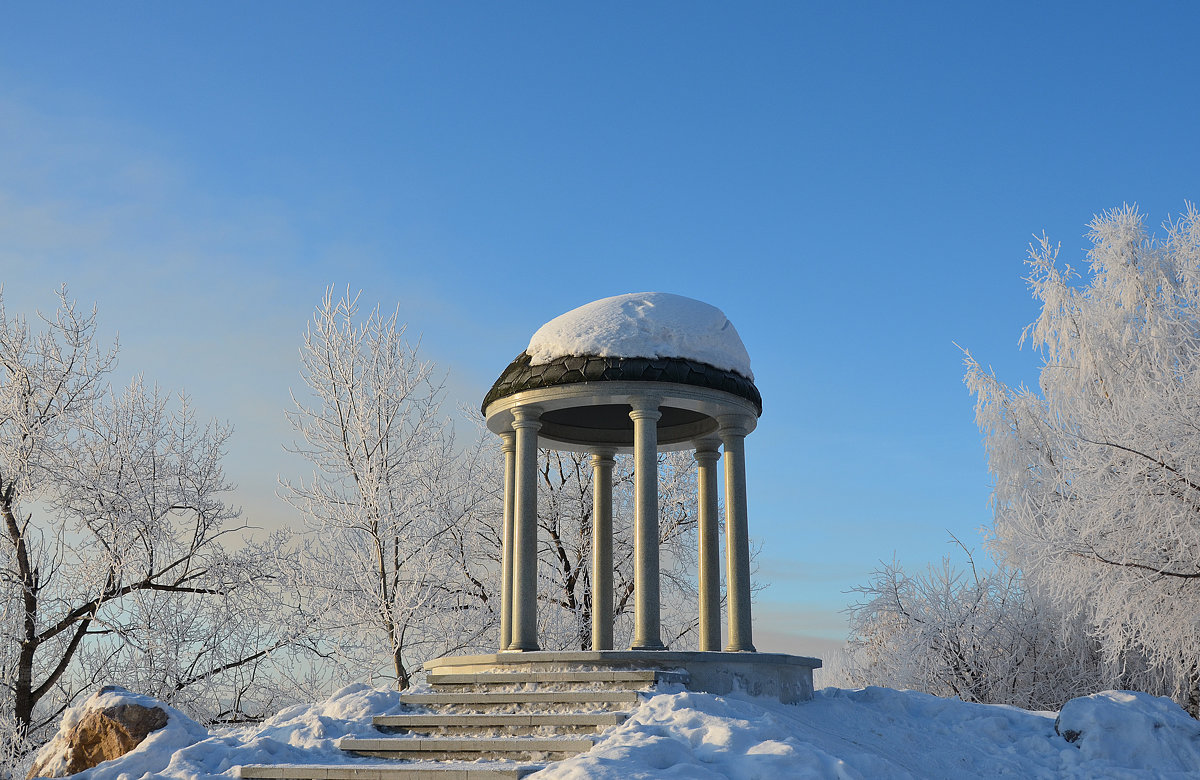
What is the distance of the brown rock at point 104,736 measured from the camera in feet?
34.1

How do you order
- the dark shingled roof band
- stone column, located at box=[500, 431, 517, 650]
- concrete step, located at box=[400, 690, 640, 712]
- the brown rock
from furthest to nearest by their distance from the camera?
1. stone column, located at box=[500, 431, 517, 650]
2. the dark shingled roof band
3. the brown rock
4. concrete step, located at box=[400, 690, 640, 712]

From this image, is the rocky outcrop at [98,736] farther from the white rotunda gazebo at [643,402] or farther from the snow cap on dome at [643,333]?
the snow cap on dome at [643,333]

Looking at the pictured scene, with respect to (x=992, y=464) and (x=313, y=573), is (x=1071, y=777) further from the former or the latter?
(x=313, y=573)

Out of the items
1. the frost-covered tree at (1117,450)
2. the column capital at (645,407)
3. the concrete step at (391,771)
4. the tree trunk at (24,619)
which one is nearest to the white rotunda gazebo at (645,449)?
the column capital at (645,407)

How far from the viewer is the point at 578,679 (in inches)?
391

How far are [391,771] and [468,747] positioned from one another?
821 millimetres

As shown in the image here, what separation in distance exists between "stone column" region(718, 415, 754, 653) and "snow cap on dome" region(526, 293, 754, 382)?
822mm

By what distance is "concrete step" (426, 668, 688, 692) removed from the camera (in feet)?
32.0

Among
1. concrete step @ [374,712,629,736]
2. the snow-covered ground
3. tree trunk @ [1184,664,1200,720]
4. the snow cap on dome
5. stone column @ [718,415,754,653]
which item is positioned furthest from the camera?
tree trunk @ [1184,664,1200,720]

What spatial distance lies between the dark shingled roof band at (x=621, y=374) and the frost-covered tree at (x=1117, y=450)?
5.93 metres

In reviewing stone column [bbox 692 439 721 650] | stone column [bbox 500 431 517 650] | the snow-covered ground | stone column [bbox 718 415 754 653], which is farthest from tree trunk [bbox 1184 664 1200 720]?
stone column [bbox 500 431 517 650]

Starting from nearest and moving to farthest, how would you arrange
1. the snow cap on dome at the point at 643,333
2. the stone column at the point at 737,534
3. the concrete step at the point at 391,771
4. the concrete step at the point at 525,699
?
the concrete step at the point at 391,771 → the concrete step at the point at 525,699 → the snow cap on dome at the point at 643,333 → the stone column at the point at 737,534

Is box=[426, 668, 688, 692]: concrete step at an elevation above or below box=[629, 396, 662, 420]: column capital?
below

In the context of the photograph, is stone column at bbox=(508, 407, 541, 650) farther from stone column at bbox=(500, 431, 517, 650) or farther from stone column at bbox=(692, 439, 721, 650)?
stone column at bbox=(692, 439, 721, 650)
